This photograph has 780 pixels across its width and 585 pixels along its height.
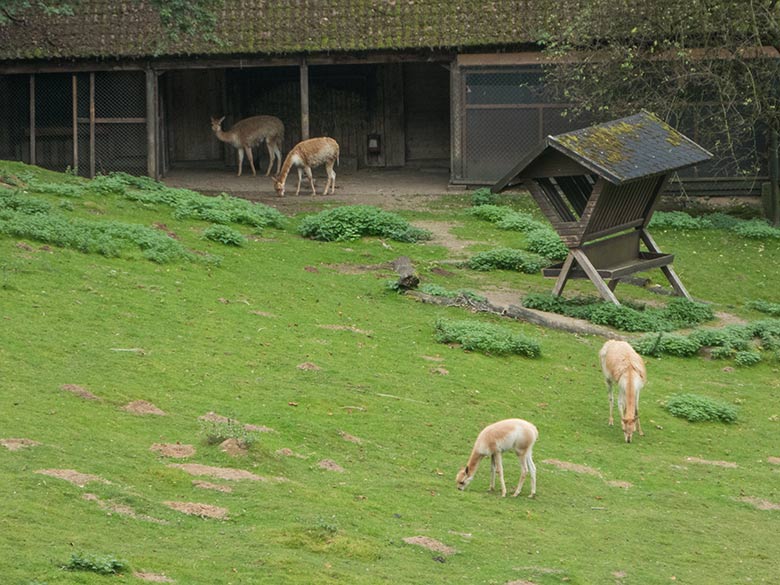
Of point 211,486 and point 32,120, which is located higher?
point 32,120

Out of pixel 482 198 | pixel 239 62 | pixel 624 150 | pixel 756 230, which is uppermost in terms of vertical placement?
pixel 239 62

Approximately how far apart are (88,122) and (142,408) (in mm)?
19599

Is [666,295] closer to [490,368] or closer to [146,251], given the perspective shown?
[490,368]

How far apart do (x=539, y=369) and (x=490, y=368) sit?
74cm

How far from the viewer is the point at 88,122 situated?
32969mm

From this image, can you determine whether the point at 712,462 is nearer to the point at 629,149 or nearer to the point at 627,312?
the point at 627,312

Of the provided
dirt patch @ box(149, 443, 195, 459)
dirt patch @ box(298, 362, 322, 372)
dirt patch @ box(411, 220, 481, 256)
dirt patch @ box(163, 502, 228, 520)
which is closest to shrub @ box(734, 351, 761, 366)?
dirt patch @ box(298, 362, 322, 372)

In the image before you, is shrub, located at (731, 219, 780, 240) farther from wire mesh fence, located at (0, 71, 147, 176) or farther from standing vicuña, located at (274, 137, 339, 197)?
wire mesh fence, located at (0, 71, 147, 176)

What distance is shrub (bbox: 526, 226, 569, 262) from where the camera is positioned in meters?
26.2

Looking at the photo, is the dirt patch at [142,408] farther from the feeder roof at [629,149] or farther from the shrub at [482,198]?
the shrub at [482,198]

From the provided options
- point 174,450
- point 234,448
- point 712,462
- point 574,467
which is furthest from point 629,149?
point 174,450

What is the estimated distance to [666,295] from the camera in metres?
24.3

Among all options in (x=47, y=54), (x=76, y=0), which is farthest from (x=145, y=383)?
(x=47, y=54)

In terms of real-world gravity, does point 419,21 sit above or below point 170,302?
above
